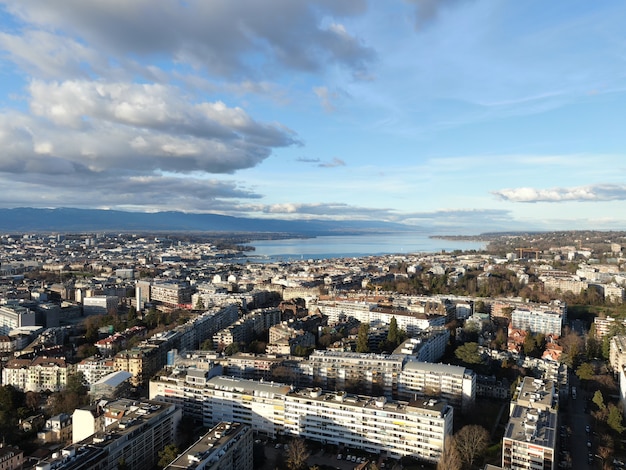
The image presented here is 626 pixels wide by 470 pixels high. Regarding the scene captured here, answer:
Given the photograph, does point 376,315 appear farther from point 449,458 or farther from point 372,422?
point 449,458

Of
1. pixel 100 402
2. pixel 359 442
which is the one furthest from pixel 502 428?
pixel 100 402

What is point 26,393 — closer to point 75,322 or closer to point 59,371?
point 59,371

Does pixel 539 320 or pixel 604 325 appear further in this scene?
pixel 539 320

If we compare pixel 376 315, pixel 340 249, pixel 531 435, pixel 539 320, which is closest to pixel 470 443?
pixel 531 435

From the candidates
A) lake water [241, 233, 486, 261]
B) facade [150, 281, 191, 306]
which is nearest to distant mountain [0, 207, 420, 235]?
lake water [241, 233, 486, 261]

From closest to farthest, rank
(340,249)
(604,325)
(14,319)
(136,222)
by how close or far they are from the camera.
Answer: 1. (604,325)
2. (14,319)
3. (340,249)
4. (136,222)

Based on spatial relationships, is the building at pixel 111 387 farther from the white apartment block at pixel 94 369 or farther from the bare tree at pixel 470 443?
the bare tree at pixel 470 443

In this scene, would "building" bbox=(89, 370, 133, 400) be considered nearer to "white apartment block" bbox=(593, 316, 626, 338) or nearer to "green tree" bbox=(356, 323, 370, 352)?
"green tree" bbox=(356, 323, 370, 352)
